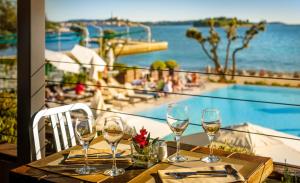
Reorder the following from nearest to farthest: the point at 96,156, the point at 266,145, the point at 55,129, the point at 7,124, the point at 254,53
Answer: the point at 96,156
the point at 55,129
the point at 7,124
the point at 266,145
the point at 254,53

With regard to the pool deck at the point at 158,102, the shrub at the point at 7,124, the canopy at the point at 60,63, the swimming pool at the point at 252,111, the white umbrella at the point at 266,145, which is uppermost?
the canopy at the point at 60,63

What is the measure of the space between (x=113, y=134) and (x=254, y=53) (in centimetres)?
3468

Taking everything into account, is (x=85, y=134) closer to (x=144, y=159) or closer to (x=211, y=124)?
(x=144, y=159)

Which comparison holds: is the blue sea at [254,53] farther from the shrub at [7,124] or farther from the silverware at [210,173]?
the silverware at [210,173]

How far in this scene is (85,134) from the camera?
1.62 meters

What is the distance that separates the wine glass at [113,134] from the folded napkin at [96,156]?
0.11 meters

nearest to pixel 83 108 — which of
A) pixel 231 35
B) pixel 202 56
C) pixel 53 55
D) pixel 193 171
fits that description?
pixel 193 171

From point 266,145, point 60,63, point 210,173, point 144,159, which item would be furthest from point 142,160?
point 60,63

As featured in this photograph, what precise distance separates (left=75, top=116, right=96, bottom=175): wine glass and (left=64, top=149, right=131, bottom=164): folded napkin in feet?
0.24

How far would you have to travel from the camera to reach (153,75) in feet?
55.1

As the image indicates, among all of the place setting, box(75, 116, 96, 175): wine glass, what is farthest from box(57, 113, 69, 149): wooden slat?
box(75, 116, 96, 175): wine glass

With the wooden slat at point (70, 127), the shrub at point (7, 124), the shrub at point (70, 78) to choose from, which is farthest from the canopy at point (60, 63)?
the wooden slat at point (70, 127)

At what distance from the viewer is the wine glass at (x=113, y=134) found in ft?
5.11

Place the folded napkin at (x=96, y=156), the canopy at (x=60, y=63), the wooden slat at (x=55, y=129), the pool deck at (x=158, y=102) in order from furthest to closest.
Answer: the canopy at (x=60, y=63) → the pool deck at (x=158, y=102) → the wooden slat at (x=55, y=129) → the folded napkin at (x=96, y=156)
